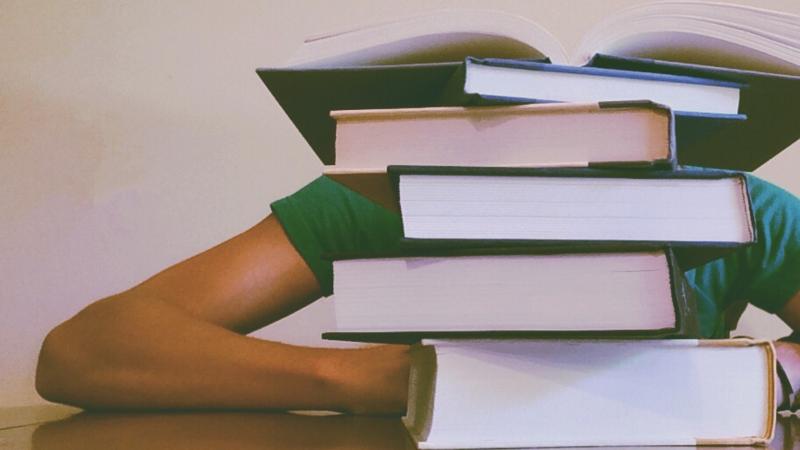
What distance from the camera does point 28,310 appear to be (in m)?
1.17

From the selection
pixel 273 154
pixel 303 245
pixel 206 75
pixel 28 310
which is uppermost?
pixel 206 75

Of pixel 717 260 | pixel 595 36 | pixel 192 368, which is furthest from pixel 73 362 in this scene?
pixel 717 260

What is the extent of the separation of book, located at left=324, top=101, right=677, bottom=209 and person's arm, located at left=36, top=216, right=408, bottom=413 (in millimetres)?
225

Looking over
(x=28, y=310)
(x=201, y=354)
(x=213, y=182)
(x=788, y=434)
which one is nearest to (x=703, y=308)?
(x=788, y=434)

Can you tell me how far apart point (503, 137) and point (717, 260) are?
1.70ft

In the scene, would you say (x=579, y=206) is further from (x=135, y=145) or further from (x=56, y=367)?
(x=135, y=145)

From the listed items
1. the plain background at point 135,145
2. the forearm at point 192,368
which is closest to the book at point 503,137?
the forearm at point 192,368

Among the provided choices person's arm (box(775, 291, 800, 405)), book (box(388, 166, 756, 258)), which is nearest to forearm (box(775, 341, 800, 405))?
person's arm (box(775, 291, 800, 405))

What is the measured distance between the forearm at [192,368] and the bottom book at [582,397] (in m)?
0.18

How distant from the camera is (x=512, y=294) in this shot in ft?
1.49

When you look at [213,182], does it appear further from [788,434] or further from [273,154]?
[788,434]

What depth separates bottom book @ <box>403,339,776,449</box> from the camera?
0.45 meters

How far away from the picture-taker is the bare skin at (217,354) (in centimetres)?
64

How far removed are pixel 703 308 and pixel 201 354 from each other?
58cm
